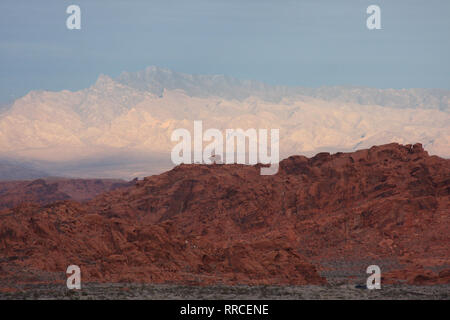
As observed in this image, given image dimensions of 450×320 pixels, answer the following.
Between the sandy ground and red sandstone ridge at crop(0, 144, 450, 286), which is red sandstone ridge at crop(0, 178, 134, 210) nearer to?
red sandstone ridge at crop(0, 144, 450, 286)

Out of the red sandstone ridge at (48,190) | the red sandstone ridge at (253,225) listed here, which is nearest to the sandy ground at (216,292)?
the red sandstone ridge at (253,225)

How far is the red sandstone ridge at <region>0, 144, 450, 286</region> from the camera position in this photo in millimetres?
50688

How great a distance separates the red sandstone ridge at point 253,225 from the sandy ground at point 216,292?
105 inches

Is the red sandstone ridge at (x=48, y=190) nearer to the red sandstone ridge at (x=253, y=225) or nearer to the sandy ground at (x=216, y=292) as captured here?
the red sandstone ridge at (x=253, y=225)

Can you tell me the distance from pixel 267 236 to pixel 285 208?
12.4m

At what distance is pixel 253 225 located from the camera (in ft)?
270

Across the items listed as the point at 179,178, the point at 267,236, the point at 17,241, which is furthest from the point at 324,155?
the point at 17,241

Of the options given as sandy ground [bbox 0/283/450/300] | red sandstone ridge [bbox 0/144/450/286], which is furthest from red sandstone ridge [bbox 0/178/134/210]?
sandy ground [bbox 0/283/450/300]

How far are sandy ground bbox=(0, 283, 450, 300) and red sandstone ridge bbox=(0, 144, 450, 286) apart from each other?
2675mm

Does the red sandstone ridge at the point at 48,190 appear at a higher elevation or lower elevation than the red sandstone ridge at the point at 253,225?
lower

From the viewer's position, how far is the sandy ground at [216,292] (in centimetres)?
4116

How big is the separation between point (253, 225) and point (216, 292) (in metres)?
38.9

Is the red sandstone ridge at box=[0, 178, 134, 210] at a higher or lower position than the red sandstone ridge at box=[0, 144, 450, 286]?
lower

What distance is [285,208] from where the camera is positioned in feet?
277
